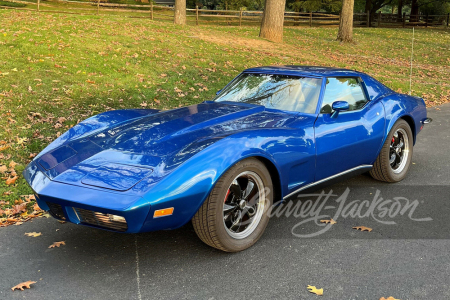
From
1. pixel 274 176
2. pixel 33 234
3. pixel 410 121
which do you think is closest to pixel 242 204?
pixel 274 176

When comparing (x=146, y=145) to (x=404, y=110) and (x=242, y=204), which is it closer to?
(x=242, y=204)

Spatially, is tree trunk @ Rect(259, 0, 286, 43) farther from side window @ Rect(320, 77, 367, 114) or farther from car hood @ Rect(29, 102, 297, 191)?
car hood @ Rect(29, 102, 297, 191)

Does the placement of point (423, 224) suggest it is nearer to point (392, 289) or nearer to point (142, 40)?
point (392, 289)

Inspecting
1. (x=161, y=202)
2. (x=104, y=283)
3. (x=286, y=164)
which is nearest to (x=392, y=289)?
(x=286, y=164)

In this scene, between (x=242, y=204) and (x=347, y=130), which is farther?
(x=347, y=130)

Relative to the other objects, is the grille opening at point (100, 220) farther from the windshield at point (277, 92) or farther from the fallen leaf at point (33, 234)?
the windshield at point (277, 92)

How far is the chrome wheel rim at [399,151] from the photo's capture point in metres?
5.26

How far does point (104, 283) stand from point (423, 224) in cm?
279

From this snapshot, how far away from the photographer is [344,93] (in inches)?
184

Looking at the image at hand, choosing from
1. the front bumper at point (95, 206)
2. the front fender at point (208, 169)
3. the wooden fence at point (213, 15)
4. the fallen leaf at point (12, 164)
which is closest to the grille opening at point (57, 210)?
the front bumper at point (95, 206)

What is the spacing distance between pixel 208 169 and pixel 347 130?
1.81 m

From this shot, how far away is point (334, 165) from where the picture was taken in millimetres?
4238

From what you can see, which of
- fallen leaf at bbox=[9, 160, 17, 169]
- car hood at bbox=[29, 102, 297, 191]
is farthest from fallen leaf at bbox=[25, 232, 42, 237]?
fallen leaf at bbox=[9, 160, 17, 169]

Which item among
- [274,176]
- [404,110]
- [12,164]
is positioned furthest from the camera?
[12,164]
